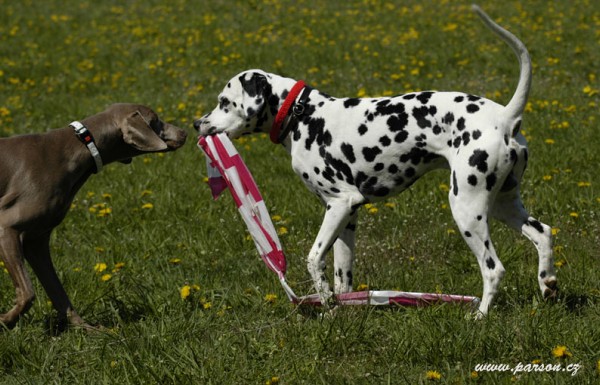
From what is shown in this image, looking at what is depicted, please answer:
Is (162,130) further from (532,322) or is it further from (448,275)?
(532,322)

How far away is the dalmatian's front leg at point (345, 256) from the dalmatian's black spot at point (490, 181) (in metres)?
0.99

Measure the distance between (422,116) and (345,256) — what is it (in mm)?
1049

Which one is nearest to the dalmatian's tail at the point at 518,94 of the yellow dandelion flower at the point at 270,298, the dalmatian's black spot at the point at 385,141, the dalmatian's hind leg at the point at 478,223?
the dalmatian's hind leg at the point at 478,223

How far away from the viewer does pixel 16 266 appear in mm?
4590

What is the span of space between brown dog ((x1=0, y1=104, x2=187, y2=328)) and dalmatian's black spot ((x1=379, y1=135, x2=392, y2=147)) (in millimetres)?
1370

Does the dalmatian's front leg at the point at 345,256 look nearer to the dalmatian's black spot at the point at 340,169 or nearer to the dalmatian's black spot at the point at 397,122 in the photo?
the dalmatian's black spot at the point at 340,169

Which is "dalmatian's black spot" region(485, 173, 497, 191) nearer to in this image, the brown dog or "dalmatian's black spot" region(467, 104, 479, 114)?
"dalmatian's black spot" region(467, 104, 479, 114)

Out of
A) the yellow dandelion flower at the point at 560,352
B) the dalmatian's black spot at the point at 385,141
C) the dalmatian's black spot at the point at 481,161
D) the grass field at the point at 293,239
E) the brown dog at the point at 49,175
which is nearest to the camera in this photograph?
the yellow dandelion flower at the point at 560,352

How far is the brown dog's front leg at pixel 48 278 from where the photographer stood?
16.1 feet

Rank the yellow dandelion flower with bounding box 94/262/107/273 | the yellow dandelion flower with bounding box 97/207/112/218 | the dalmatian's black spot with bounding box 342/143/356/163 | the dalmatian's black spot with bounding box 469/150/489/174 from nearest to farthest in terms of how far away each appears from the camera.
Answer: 1. the dalmatian's black spot with bounding box 469/150/489/174
2. the dalmatian's black spot with bounding box 342/143/356/163
3. the yellow dandelion flower with bounding box 94/262/107/273
4. the yellow dandelion flower with bounding box 97/207/112/218

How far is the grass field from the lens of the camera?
13.5ft

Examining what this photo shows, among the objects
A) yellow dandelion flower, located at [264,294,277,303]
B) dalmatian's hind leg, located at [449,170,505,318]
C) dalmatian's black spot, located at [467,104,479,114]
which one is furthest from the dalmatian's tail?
yellow dandelion flower, located at [264,294,277,303]

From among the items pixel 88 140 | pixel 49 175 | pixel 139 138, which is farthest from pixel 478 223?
pixel 49 175

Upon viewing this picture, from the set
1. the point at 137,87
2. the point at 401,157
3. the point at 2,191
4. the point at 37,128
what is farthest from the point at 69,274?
the point at 137,87
